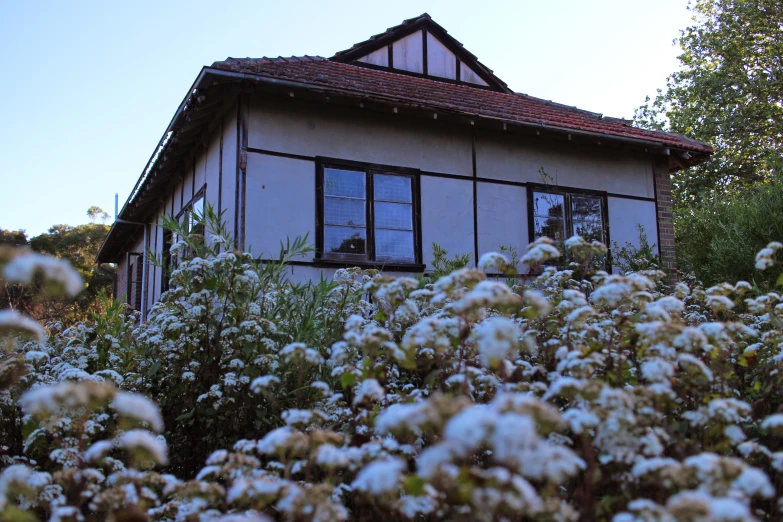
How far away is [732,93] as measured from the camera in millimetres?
16500

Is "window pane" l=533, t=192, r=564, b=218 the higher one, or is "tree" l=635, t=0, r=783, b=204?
"tree" l=635, t=0, r=783, b=204

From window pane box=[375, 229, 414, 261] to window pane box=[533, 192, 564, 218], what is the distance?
209 centimetres

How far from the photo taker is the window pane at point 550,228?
28.3ft

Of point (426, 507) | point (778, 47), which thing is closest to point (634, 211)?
point (426, 507)

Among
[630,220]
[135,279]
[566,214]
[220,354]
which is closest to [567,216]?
[566,214]

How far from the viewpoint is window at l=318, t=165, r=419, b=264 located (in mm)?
7395

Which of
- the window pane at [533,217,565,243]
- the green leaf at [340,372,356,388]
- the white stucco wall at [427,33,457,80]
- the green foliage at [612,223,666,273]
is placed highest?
the white stucco wall at [427,33,457,80]

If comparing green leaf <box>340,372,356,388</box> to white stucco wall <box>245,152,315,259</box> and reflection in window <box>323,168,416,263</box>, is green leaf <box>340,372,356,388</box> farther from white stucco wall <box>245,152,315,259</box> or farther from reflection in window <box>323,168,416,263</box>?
reflection in window <box>323,168,416,263</box>

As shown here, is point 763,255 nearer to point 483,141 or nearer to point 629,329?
point 629,329

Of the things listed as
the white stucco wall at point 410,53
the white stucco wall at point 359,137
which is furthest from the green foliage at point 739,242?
the white stucco wall at point 410,53

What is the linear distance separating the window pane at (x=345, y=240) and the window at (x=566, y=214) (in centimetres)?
257

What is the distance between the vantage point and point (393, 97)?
743 centimetres

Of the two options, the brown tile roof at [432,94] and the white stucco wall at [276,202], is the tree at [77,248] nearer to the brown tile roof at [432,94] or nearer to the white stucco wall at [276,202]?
the brown tile roof at [432,94]

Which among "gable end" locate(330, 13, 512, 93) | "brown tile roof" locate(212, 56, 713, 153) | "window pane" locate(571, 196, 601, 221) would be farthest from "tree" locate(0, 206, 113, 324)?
"window pane" locate(571, 196, 601, 221)
